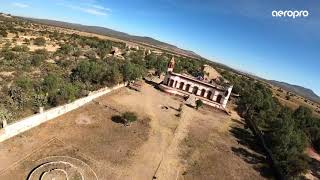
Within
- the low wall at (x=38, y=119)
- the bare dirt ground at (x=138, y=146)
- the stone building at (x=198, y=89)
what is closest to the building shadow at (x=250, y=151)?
the bare dirt ground at (x=138, y=146)

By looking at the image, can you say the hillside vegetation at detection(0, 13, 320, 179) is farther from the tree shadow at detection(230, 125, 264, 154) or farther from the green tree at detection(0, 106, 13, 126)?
the tree shadow at detection(230, 125, 264, 154)

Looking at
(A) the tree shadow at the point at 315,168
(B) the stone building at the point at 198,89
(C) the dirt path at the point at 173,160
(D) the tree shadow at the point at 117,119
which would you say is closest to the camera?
(C) the dirt path at the point at 173,160

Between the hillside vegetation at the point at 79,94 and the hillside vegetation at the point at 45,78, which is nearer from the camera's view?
the hillside vegetation at the point at 79,94

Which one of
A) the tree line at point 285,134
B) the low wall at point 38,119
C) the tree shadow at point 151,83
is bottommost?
the tree shadow at point 151,83

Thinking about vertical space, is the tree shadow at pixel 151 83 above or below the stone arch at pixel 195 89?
below

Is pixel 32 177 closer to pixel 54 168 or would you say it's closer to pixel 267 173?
pixel 54 168

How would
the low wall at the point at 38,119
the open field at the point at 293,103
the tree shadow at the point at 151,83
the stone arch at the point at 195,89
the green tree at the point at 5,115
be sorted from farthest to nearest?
the open field at the point at 293,103 < the tree shadow at the point at 151,83 < the stone arch at the point at 195,89 < the green tree at the point at 5,115 < the low wall at the point at 38,119

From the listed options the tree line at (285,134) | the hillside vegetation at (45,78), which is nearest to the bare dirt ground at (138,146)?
the tree line at (285,134)

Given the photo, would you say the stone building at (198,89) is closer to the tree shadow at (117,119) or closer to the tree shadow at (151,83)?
the tree shadow at (151,83)
